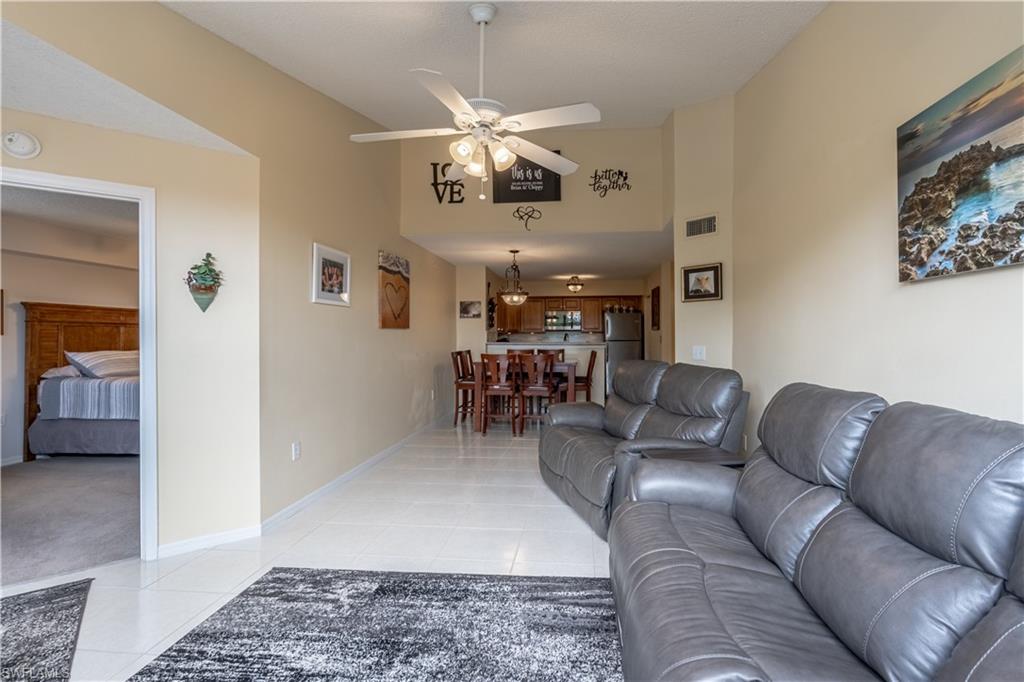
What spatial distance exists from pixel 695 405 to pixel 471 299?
4594 mm

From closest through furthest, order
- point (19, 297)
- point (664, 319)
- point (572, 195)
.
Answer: point (19, 297), point (572, 195), point (664, 319)

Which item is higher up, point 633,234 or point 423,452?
point 633,234

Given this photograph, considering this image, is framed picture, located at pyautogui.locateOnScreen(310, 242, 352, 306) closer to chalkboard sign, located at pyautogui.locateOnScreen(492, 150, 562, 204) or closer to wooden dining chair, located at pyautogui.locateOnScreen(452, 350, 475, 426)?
chalkboard sign, located at pyautogui.locateOnScreen(492, 150, 562, 204)

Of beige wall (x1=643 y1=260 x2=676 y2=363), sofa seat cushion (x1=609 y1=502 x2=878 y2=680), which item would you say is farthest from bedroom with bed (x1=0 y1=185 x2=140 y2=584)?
beige wall (x1=643 y1=260 x2=676 y2=363)

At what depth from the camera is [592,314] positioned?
9734 mm

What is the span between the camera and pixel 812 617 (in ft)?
4.40

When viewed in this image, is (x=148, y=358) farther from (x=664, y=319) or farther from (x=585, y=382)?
(x=664, y=319)

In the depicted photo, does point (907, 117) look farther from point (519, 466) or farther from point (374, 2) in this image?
point (519, 466)

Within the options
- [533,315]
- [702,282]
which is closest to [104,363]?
[702,282]

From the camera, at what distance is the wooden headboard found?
15.1ft

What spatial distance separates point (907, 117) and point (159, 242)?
11.7 ft

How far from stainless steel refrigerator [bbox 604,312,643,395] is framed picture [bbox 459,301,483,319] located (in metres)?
2.72

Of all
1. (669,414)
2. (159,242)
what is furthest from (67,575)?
(669,414)

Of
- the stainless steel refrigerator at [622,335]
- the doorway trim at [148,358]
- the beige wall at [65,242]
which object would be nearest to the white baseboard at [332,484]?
the doorway trim at [148,358]
